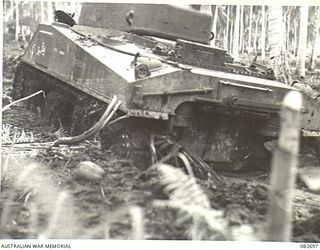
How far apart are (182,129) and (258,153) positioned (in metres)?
0.51

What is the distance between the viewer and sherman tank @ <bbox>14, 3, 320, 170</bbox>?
2.56m

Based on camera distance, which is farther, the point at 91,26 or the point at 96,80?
the point at 91,26

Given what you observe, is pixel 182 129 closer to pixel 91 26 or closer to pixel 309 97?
pixel 309 97

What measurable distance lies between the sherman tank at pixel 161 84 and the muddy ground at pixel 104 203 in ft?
0.60

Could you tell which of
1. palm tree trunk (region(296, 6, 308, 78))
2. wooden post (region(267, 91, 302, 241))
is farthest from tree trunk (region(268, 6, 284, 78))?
wooden post (region(267, 91, 302, 241))

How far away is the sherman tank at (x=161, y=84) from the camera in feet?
8.41

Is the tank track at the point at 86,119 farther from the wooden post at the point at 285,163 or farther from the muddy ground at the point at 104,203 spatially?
the wooden post at the point at 285,163

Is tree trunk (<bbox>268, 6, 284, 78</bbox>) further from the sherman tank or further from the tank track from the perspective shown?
the tank track

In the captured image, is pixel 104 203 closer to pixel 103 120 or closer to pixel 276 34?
pixel 103 120

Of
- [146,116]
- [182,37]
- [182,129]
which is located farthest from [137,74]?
[182,37]

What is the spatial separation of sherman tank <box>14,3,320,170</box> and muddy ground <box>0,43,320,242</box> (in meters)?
0.18

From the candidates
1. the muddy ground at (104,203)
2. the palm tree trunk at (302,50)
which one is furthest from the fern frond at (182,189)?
the palm tree trunk at (302,50)

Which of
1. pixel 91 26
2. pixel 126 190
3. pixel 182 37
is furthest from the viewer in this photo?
pixel 91 26

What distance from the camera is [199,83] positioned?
8.60 ft
